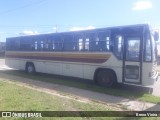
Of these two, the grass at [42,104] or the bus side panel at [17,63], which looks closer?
the grass at [42,104]

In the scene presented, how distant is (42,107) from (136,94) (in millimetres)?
5035

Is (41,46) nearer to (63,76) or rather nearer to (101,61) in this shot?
(63,76)

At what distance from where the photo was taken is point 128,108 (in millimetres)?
8805

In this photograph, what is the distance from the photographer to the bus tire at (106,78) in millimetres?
12739

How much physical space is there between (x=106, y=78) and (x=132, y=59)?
194 cm

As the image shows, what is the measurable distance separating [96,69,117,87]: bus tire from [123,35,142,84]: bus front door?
728 mm

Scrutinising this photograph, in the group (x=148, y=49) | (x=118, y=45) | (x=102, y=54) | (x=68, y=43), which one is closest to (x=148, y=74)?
(x=148, y=49)

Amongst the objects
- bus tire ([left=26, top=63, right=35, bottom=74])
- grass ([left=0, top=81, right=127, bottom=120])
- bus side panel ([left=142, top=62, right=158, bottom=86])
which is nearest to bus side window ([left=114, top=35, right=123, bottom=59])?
bus side panel ([left=142, top=62, right=158, bottom=86])

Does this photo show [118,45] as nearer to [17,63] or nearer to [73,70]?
[73,70]

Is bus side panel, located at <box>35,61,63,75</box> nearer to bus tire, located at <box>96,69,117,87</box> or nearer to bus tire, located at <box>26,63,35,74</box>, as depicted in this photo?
bus tire, located at <box>26,63,35,74</box>

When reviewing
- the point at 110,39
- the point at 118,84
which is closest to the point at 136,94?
the point at 118,84

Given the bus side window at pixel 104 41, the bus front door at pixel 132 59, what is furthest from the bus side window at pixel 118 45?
the bus side window at pixel 104 41

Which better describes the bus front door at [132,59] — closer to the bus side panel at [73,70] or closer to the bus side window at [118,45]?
the bus side window at [118,45]

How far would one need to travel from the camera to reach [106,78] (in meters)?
13.1
